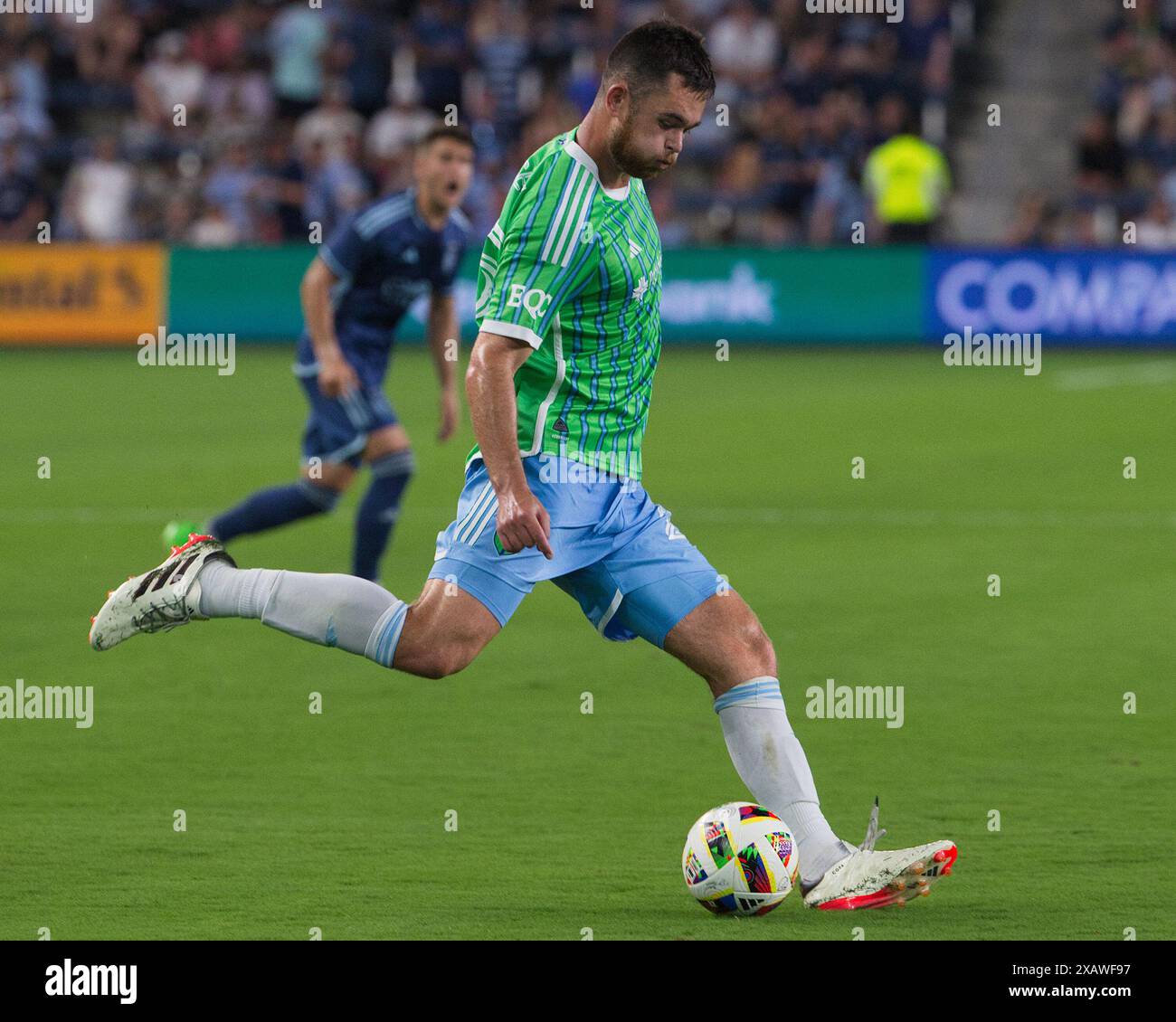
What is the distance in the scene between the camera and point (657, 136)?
18.1 ft

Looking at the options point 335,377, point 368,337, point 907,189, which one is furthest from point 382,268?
point 907,189

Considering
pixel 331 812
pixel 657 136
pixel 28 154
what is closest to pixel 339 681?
pixel 331 812

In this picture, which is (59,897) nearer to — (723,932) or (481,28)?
(723,932)

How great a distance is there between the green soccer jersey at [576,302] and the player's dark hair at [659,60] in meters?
0.21

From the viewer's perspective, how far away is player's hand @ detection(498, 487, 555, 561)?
5.41 m

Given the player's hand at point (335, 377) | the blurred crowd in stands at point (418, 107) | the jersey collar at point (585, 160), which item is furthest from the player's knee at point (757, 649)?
the blurred crowd in stands at point (418, 107)

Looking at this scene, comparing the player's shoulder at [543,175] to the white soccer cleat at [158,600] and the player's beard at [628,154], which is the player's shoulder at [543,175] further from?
the white soccer cleat at [158,600]

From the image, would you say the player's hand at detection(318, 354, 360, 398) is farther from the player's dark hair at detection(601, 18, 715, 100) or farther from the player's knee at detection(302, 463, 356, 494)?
the player's dark hair at detection(601, 18, 715, 100)

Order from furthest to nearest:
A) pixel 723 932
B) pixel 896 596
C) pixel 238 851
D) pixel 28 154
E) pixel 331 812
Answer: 1. pixel 28 154
2. pixel 896 596
3. pixel 331 812
4. pixel 238 851
5. pixel 723 932

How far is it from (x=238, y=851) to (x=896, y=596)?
520 centimetres

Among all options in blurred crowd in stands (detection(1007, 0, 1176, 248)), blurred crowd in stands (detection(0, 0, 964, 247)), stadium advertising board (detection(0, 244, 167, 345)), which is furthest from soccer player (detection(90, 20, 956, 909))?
blurred crowd in stands (detection(0, 0, 964, 247))

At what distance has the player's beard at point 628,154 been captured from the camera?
18.1 feet

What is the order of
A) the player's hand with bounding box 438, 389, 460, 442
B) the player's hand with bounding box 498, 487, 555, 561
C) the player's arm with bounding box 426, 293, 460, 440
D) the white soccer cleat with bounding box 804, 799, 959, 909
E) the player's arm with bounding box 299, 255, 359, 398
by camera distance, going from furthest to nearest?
the player's hand with bounding box 438, 389, 460, 442 → the player's arm with bounding box 426, 293, 460, 440 → the player's arm with bounding box 299, 255, 359, 398 → the white soccer cleat with bounding box 804, 799, 959, 909 → the player's hand with bounding box 498, 487, 555, 561

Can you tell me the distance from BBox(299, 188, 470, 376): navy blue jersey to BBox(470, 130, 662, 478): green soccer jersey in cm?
450
